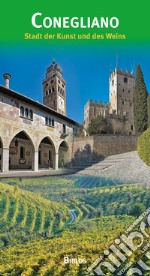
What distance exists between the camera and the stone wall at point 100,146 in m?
4.95

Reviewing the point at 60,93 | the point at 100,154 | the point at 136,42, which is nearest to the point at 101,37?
the point at 136,42

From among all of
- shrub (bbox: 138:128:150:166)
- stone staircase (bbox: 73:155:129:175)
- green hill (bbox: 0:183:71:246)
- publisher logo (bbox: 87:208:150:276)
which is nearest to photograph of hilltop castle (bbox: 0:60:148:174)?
stone staircase (bbox: 73:155:129:175)

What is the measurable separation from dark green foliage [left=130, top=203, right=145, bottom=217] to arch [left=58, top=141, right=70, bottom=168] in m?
2.32

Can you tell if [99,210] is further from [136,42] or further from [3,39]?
[3,39]

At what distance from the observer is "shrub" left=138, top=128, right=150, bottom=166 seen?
6.06 m

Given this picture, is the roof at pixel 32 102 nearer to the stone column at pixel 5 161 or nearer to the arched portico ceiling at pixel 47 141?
the arched portico ceiling at pixel 47 141

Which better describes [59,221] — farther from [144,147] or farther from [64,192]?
[144,147]

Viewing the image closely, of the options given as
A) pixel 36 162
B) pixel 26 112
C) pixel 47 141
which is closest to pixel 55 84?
pixel 26 112

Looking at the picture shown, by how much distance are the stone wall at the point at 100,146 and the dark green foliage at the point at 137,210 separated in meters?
2.36

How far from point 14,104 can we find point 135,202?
419 cm

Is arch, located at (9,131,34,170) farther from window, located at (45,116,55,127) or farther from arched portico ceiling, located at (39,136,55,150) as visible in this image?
window, located at (45,116,55,127)

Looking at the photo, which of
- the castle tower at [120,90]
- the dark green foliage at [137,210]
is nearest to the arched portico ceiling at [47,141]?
the castle tower at [120,90]

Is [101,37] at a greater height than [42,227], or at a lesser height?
greater

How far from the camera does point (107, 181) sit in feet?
13.7
